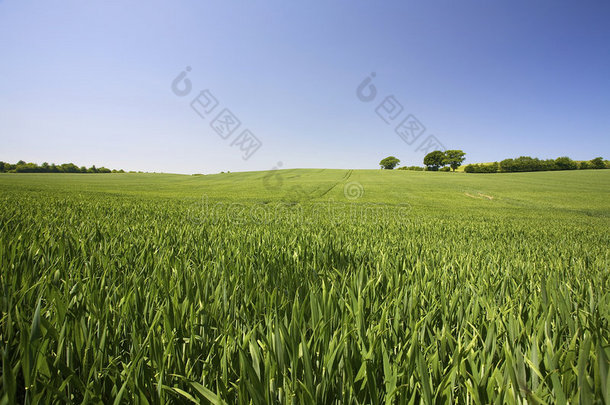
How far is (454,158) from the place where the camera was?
3209 inches

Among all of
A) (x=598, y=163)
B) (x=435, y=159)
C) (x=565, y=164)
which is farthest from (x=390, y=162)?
(x=598, y=163)

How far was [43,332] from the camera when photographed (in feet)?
2.94

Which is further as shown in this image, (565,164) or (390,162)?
(390,162)

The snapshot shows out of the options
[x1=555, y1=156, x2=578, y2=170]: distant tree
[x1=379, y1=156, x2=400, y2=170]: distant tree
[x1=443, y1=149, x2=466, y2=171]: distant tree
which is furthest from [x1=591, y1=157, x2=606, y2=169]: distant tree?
[x1=379, y1=156, x2=400, y2=170]: distant tree

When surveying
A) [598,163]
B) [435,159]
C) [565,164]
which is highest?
[435,159]

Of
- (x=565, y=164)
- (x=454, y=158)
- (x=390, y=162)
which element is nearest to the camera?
(x=565, y=164)

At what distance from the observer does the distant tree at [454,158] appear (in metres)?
81.4

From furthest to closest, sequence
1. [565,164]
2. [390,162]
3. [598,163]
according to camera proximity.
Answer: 1. [390,162]
2. [598,163]
3. [565,164]

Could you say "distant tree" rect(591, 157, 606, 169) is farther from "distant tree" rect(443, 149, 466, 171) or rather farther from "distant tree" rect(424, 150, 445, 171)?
"distant tree" rect(424, 150, 445, 171)

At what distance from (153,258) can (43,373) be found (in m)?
1.46

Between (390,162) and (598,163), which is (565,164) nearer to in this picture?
(598,163)

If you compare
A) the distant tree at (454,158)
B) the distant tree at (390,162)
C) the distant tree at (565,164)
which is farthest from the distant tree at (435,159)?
the distant tree at (565,164)

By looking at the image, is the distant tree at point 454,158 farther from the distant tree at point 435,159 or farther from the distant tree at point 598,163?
the distant tree at point 598,163

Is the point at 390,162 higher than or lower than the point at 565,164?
higher
